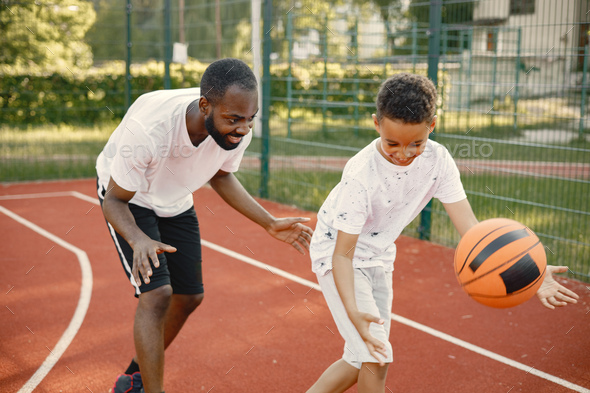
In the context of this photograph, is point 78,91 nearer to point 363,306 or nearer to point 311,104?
point 311,104

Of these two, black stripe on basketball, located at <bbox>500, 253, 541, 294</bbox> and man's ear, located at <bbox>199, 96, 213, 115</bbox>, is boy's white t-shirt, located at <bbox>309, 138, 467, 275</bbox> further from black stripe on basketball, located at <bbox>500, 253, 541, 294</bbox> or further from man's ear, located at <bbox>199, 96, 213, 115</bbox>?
man's ear, located at <bbox>199, 96, 213, 115</bbox>

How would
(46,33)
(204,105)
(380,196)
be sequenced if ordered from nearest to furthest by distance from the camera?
(380,196)
(204,105)
(46,33)

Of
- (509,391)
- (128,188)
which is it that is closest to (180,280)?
(128,188)

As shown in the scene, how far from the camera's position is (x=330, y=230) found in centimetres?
284

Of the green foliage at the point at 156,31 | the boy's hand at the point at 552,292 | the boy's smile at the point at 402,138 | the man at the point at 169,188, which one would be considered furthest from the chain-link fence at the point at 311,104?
the boy's smile at the point at 402,138

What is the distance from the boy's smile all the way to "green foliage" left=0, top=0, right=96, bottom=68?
10390 mm

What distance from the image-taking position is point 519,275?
2508 mm

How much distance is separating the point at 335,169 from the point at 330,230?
262 inches

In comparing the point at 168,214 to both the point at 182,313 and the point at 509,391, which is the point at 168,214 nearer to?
the point at 182,313

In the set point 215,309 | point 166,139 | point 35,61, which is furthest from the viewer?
point 35,61

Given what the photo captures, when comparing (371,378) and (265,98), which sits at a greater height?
(265,98)

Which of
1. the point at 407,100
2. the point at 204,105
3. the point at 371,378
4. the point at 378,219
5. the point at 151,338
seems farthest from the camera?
the point at 204,105

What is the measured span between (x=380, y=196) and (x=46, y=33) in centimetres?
1154

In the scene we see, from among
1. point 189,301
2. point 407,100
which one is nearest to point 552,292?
point 407,100
